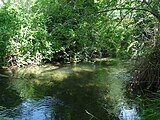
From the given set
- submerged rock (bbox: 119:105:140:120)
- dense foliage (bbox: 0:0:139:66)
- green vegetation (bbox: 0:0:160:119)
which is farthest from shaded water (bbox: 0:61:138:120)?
dense foliage (bbox: 0:0:139:66)

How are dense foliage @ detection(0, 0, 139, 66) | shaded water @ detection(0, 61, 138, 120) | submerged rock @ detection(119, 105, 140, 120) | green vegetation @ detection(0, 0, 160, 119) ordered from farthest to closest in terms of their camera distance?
dense foliage @ detection(0, 0, 139, 66) → green vegetation @ detection(0, 0, 160, 119) → shaded water @ detection(0, 61, 138, 120) → submerged rock @ detection(119, 105, 140, 120)

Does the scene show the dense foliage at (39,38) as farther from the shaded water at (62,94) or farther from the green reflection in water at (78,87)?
the shaded water at (62,94)

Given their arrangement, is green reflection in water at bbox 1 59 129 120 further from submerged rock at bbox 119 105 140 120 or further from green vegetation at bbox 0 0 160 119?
green vegetation at bbox 0 0 160 119

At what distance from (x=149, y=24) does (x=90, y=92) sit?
7.45ft

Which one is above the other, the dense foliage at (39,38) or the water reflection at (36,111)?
the dense foliage at (39,38)

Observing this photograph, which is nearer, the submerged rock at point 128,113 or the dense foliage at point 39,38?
the submerged rock at point 128,113

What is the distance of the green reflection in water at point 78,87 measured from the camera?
675 cm

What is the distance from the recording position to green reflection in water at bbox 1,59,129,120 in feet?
22.1

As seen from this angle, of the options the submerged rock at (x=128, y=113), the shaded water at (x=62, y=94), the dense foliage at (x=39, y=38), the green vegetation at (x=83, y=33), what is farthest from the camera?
the dense foliage at (x=39, y=38)

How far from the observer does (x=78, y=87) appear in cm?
890

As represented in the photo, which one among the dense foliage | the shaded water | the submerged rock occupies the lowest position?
the submerged rock

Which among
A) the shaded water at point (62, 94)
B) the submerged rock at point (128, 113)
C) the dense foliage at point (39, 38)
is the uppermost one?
the dense foliage at point (39, 38)

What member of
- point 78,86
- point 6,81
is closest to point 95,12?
point 78,86

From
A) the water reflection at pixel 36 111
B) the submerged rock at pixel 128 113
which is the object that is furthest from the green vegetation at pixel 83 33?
the water reflection at pixel 36 111
